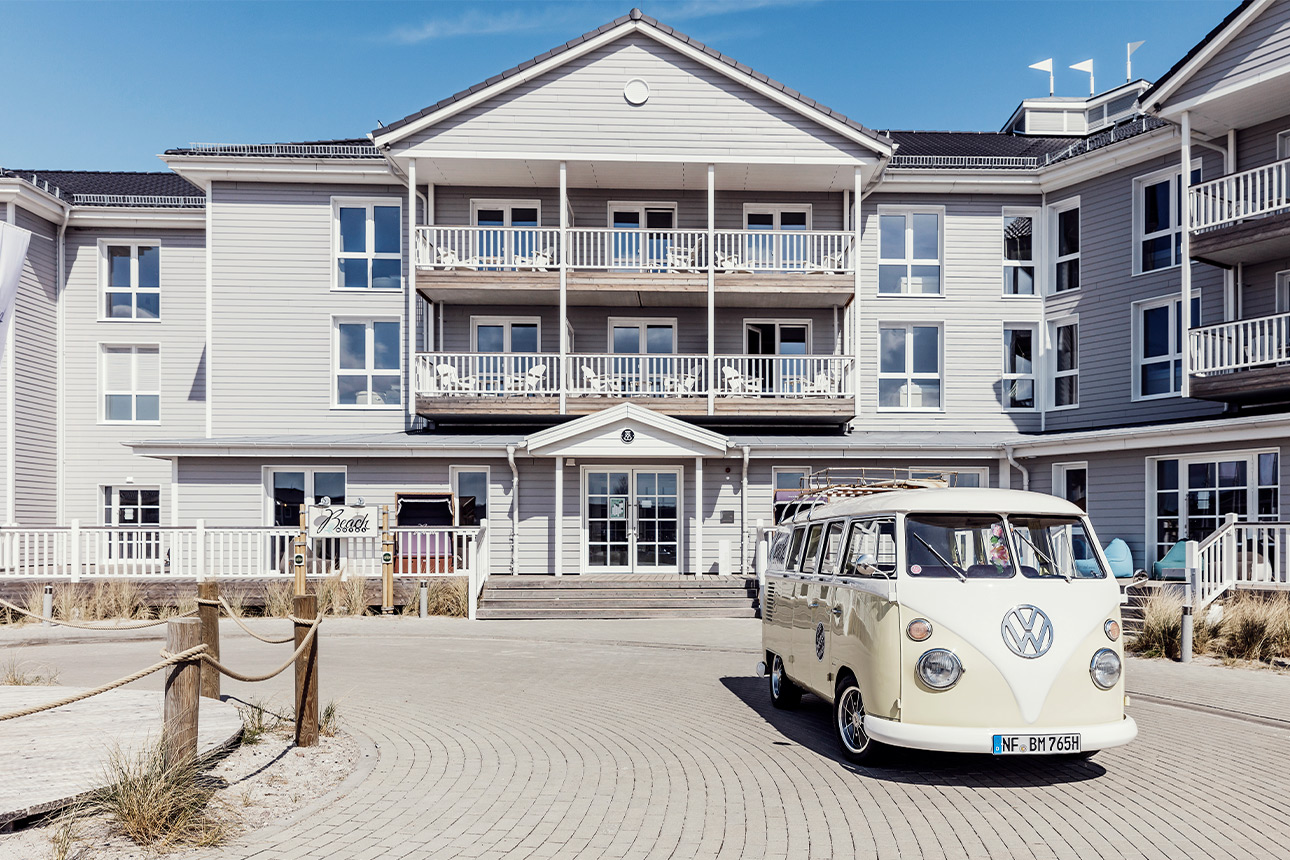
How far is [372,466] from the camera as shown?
21281 mm

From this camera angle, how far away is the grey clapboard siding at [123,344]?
2492 cm

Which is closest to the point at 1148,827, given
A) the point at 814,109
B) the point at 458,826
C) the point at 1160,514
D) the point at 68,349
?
the point at 458,826

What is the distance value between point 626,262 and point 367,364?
6.85m

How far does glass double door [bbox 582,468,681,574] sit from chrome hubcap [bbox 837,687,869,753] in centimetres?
1385

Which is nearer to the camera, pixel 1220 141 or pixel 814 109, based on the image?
pixel 1220 141

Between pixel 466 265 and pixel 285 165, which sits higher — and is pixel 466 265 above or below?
below

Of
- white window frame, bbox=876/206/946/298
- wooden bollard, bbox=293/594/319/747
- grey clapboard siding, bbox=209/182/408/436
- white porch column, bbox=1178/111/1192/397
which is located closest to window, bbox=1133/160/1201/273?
white porch column, bbox=1178/111/1192/397

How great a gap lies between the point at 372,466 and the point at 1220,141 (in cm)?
1975

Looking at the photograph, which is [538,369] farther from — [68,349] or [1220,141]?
[1220,141]

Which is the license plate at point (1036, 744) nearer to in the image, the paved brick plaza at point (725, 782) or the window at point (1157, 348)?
the paved brick plaza at point (725, 782)

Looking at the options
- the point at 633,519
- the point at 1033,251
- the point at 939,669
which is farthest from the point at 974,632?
the point at 1033,251

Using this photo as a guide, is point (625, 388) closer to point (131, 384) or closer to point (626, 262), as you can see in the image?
point (626, 262)

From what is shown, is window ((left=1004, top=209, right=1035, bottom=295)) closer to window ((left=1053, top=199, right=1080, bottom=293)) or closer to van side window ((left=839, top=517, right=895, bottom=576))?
window ((left=1053, top=199, right=1080, bottom=293))

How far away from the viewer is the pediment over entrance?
19.8 metres
